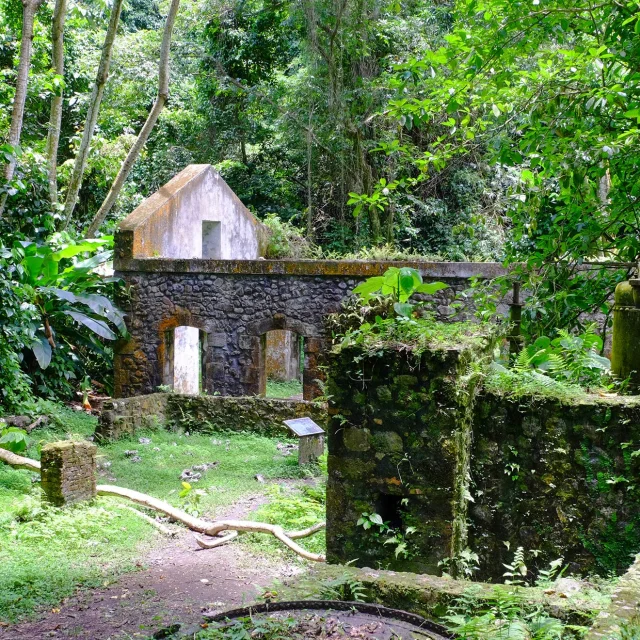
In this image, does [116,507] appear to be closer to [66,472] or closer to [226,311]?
[66,472]

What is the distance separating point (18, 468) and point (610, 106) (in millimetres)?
7762

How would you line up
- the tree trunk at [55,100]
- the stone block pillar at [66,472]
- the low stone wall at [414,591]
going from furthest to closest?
the tree trunk at [55,100] < the stone block pillar at [66,472] < the low stone wall at [414,591]

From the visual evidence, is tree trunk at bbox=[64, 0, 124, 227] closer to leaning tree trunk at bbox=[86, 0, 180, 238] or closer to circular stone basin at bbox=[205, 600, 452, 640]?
leaning tree trunk at bbox=[86, 0, 180, 238]

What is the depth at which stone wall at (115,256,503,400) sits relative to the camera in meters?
14.3

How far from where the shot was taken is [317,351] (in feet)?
47.2

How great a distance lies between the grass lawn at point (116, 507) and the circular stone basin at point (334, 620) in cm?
330

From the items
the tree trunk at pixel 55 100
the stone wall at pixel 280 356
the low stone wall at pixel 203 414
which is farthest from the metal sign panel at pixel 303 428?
the stone wall at pixel 280 356

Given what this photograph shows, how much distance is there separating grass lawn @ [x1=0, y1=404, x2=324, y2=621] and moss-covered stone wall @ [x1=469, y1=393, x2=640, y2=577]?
248 cm

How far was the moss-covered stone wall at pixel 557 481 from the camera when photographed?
5.20 metres

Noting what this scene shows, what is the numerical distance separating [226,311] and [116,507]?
6778mm

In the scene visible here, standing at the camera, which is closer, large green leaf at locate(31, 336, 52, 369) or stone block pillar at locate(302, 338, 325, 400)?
large green leaf at locate(31, 336, 52, 369)

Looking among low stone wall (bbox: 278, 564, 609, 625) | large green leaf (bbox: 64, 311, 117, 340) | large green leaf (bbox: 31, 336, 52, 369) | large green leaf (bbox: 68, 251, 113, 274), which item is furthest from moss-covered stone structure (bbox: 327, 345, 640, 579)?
large green leaf (bbox: 68, 251, 113, 274)

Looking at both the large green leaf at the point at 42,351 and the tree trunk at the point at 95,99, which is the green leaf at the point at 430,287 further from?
the large green leaf at the point at 42,351

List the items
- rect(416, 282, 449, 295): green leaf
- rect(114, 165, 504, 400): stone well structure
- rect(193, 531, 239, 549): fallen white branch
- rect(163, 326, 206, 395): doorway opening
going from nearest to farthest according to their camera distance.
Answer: rect(416, 282, 449, 295): green leaf, rect(193, 531, 239, 549): fallen white branch, rect(114, 165, 504, 400): stone well structure, rect(163, 326, 206, 395): doorway opening
